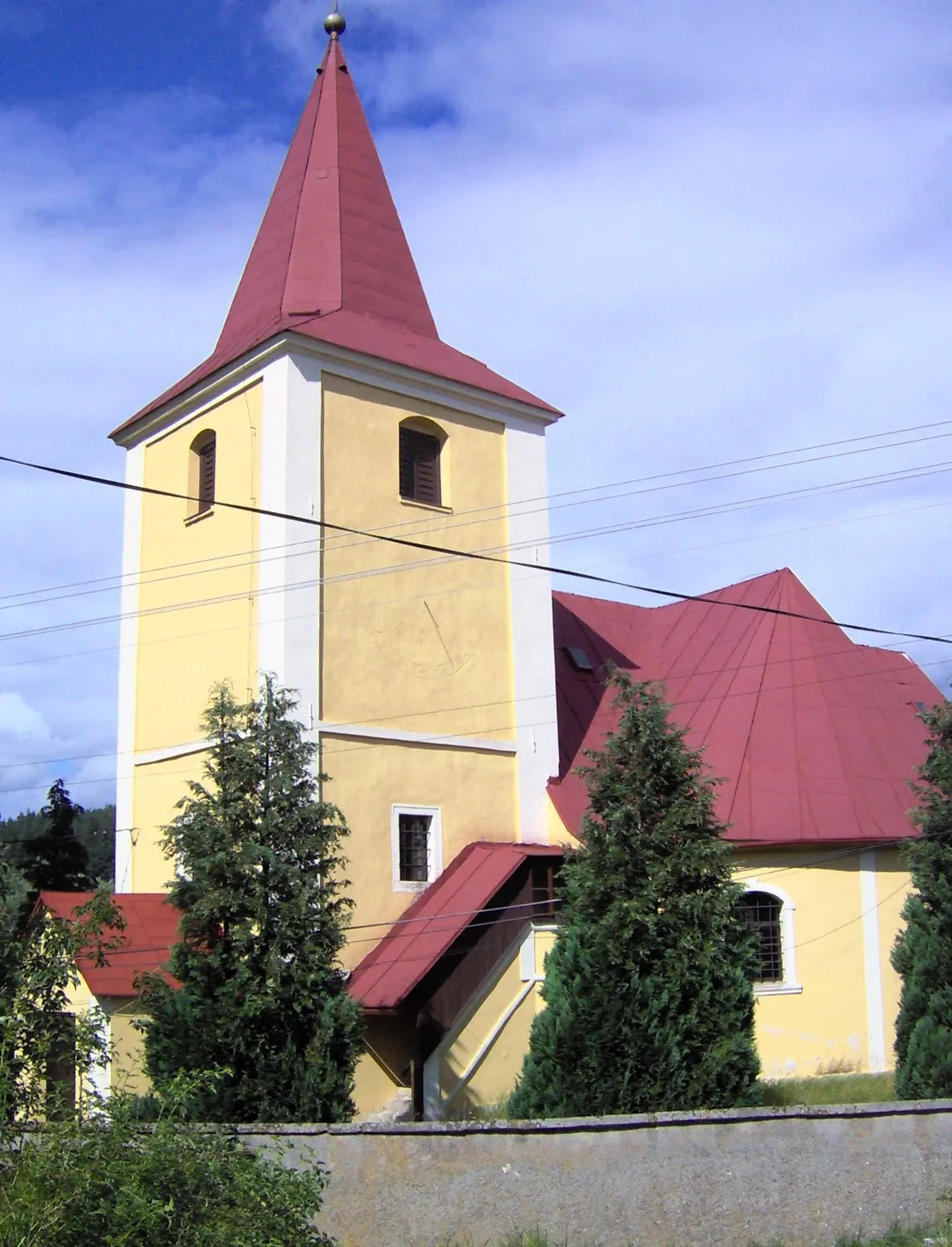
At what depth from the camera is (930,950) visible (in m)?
14.5

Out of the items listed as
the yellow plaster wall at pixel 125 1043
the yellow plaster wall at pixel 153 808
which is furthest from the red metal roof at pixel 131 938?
the yellow plaster wall at pixel 153 808

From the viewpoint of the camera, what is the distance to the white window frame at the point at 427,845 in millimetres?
18781

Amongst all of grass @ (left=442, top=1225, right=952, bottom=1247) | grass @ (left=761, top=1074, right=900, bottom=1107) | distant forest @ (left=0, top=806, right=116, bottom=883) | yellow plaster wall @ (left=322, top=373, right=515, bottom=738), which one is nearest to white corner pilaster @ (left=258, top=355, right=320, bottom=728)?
yellow plaster wall @ (left=322, top=373, right=515, bottom=738)

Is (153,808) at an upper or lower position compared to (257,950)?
upper

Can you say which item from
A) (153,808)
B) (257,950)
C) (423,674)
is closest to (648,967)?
(257,950)

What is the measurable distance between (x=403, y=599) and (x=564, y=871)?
6.93 m

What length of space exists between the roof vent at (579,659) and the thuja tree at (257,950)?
981 centimetres

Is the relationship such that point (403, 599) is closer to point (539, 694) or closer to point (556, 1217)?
point (539, 694)

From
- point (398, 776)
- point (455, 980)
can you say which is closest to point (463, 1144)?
point (455, 980)

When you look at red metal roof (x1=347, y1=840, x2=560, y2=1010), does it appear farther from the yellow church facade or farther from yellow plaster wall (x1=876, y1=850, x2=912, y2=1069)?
yellow plaster wall (x1=876, y1=850, x2=912, y2=1069)

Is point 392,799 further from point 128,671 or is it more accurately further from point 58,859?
point 58,859

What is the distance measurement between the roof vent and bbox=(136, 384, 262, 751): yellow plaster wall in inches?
243

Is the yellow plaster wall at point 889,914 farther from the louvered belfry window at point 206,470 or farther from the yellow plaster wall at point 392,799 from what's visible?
the louvered belfry window at point 206,470

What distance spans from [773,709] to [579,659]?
12.7ft
